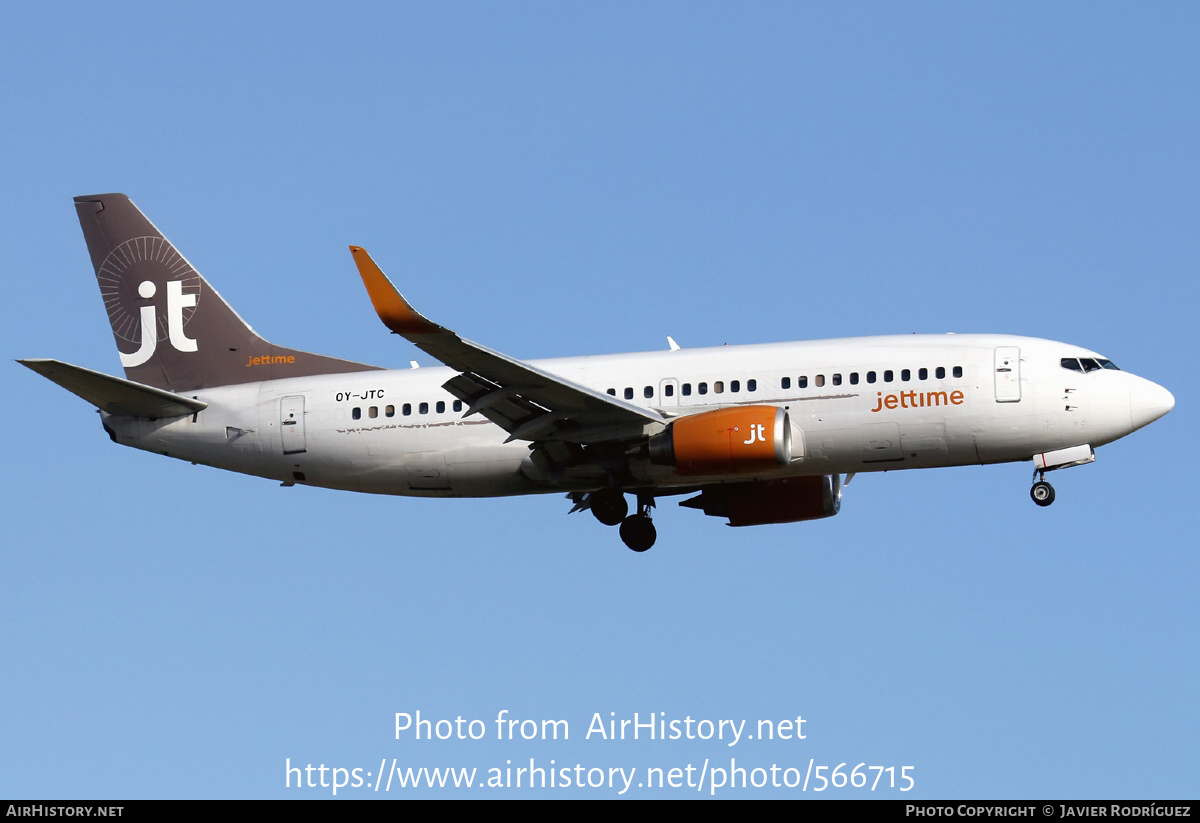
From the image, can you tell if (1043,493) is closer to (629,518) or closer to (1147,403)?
(1147,403)

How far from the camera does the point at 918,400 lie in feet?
121

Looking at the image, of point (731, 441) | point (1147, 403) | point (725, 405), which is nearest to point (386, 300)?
point (731, 441)

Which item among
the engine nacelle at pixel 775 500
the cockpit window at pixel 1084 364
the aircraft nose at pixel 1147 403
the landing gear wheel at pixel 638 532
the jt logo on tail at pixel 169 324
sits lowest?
the landing gear wheel at pixel 638 532

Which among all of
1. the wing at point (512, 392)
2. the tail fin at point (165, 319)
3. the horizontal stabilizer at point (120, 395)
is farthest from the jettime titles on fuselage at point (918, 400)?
the horizontal stabilizer at point (120, 395)

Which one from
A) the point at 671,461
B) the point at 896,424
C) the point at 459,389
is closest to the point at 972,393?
the point at 896,424

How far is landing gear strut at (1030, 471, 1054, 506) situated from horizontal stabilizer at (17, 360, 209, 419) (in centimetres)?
1978

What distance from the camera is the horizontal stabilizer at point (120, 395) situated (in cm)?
3804

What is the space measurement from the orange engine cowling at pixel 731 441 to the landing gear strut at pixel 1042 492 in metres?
5.87

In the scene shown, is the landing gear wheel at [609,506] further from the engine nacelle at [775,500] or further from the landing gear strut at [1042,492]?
the landing gear strut at [1042,492]

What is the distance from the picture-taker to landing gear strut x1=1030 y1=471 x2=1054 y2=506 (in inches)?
1479

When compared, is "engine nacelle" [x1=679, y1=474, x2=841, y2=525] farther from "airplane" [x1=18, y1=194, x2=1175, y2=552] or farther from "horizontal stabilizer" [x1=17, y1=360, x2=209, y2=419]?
"horizontal stabilizer" [x1=17, y1=360, x2=209, y2=419]

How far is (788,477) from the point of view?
38125mm

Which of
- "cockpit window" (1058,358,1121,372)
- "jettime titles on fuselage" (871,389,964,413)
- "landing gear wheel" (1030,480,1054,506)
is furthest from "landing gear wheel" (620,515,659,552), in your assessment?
"cockpit window" (1058,358,1121,372)

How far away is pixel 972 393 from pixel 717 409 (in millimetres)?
5638
